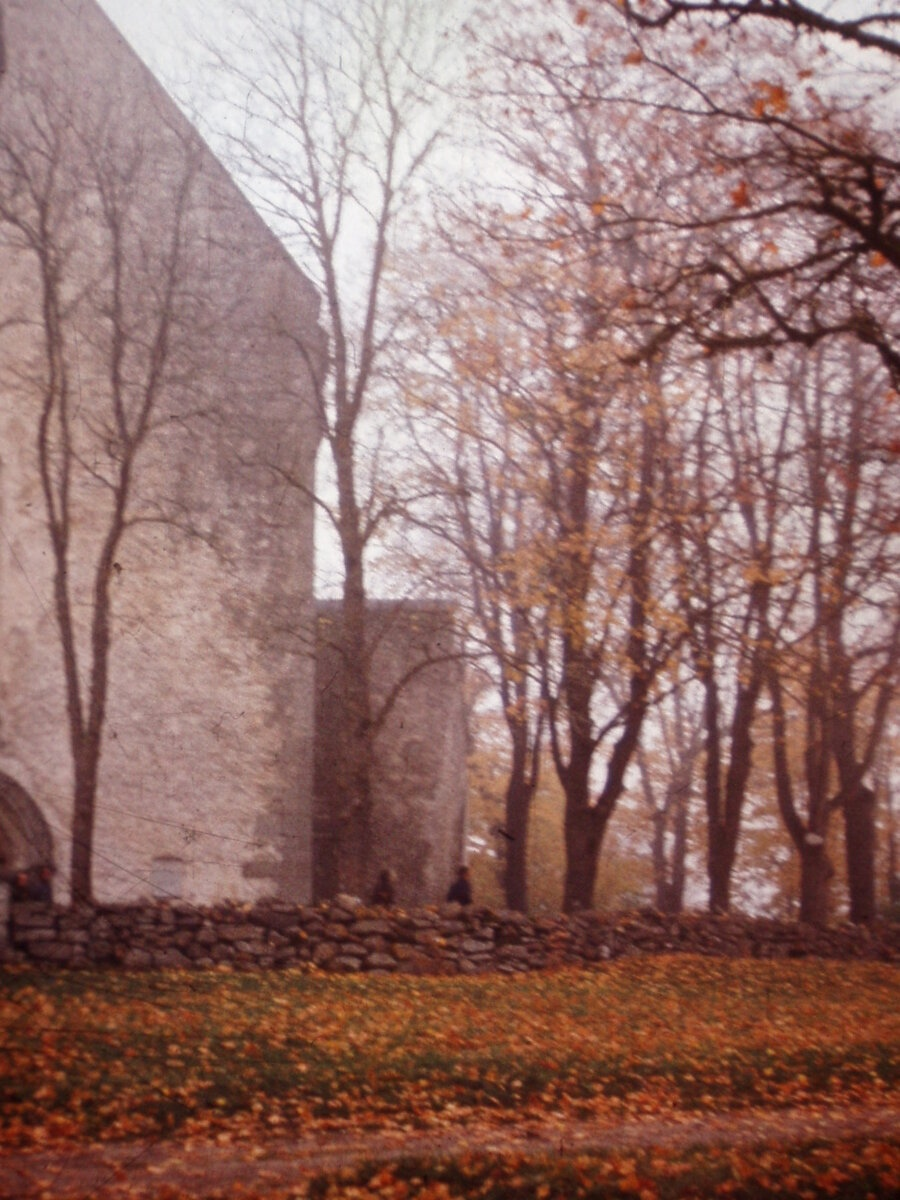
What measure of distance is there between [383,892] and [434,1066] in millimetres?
6682

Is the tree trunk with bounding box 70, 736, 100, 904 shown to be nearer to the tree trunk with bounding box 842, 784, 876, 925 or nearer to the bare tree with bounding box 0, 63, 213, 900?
the bare tree with bounding box 0, 63, 213, 900

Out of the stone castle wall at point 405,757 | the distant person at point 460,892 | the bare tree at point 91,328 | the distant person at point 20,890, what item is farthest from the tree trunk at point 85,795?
the distant person at point 460,892

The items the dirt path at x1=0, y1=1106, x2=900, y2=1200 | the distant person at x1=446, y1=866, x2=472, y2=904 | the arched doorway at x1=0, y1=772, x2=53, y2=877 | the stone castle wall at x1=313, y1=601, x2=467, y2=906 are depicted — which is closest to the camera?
the dirt path at x1=0, y1=1106, x2=900, y2=1200

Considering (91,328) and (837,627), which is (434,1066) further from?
(837,627)

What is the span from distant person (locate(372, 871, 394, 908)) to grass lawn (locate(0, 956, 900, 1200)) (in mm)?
1641

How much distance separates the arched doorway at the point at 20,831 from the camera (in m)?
7.63

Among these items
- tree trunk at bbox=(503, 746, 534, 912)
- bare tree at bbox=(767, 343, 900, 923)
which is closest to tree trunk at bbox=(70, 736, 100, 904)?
bare tree at bbox=(767, 343, 900, 923)

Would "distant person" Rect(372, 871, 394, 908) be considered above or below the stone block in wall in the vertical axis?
above

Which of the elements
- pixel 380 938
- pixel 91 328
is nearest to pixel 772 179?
pixel 91 328

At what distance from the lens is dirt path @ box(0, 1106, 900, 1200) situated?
5.95 meters

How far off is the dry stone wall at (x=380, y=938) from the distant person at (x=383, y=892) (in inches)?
25.4

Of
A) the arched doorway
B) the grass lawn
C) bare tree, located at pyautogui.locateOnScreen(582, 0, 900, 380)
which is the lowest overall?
the grass lawn

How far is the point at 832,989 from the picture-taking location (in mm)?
17297

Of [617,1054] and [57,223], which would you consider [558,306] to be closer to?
[57,223]
